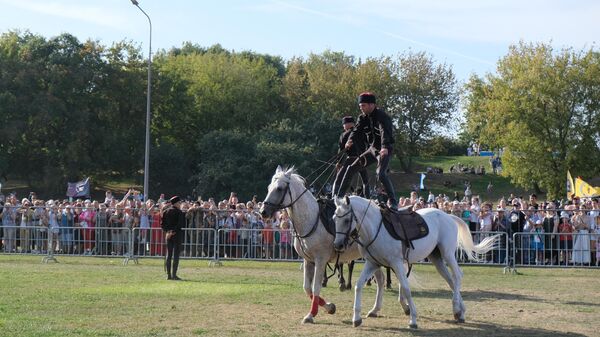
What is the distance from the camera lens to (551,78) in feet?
212

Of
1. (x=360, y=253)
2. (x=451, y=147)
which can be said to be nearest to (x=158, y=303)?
(x=360, y=253)

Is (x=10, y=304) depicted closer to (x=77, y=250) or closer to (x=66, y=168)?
(x=77, y=250)

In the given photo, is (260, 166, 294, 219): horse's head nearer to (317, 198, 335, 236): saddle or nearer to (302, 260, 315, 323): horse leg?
(317, 198, 335, 236): saddle

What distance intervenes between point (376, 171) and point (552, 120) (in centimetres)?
5255

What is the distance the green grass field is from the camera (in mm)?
13320

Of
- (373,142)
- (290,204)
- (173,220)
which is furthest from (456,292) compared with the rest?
(173,220)

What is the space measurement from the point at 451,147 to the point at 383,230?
84.6m

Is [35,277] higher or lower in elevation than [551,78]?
lower

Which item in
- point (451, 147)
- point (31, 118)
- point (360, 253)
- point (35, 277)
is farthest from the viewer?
point (451, 147)

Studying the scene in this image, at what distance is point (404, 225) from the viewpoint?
14523 mm

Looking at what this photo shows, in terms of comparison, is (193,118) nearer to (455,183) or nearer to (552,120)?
(455,183)

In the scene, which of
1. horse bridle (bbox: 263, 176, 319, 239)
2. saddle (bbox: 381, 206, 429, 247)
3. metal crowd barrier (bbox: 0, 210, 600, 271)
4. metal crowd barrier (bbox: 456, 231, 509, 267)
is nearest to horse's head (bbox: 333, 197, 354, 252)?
saddle (bbox: 381, 206, 429, 247)

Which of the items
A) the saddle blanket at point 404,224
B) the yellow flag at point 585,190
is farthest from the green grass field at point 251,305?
the yellow flag at point 585,190

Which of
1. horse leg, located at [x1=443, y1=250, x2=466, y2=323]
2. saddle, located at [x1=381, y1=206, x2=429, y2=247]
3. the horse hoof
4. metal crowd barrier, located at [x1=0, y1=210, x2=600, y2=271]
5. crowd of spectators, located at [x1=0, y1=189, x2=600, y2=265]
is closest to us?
saddle, located at [x1=381, y1=206, x2=429, y2=247]
